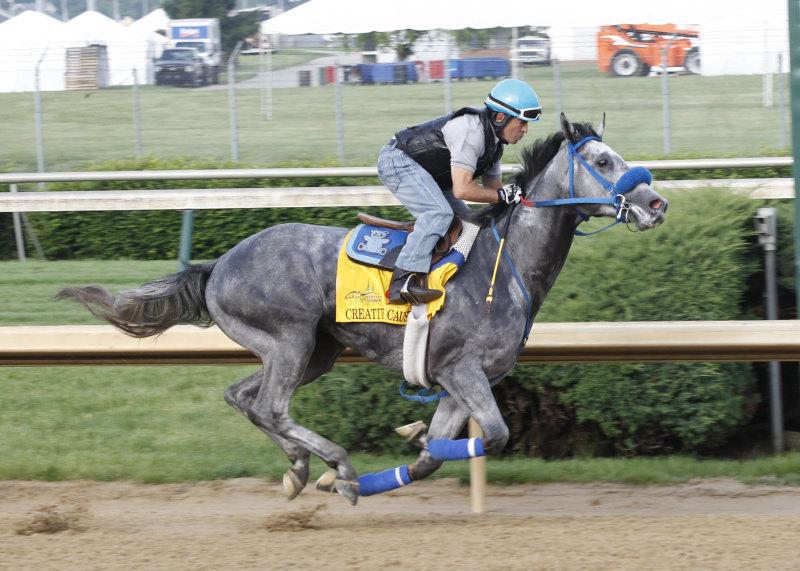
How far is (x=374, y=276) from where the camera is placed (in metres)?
4.43

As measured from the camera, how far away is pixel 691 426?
18.1 feet

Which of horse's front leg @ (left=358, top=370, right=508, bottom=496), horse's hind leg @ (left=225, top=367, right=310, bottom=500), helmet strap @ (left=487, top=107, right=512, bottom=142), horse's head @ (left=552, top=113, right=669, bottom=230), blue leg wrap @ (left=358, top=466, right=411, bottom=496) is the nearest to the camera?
horse's head @ (left=552, top=113, right=669, bottom=230)

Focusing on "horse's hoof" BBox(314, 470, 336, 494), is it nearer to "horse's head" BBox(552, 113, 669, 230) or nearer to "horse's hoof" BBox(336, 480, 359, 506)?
"horse's hoof" BBox(336, 480, 359, 506)

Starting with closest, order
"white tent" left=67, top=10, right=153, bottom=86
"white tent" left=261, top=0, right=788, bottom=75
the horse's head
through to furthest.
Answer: the horse's head → "white tent" left=261, top=0, right=788, bottom=75 → "white tent" left=67, top=10, right=153, bottom=86

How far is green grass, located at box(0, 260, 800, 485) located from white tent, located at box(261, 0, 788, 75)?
912 centimetres

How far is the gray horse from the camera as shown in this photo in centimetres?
432

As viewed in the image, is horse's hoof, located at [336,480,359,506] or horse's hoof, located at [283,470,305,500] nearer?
horse's hoof, located at [336,480,359,506]

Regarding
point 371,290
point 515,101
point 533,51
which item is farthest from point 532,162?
point 533,51

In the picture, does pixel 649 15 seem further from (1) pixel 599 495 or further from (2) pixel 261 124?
(1) pixel 599 495

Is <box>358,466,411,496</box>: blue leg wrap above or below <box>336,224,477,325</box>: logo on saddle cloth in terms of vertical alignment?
below

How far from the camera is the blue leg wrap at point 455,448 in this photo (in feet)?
14.3

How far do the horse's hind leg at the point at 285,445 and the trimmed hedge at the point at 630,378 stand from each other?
0.95 m

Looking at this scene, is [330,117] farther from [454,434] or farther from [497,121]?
[454,434]

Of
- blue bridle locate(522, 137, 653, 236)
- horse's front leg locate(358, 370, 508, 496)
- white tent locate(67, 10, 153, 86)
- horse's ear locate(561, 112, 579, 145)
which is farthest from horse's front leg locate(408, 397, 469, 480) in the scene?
white tent locate(67, 10, 153, 86)
